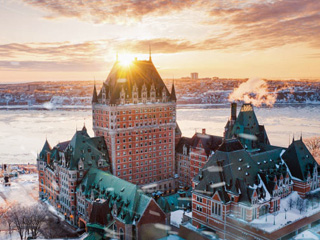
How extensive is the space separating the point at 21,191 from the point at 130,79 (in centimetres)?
4099

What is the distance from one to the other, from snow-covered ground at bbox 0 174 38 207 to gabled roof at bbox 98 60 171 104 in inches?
1207

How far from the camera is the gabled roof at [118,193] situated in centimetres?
4928

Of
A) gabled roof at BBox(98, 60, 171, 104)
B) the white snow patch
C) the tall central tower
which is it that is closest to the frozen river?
the tall central tower

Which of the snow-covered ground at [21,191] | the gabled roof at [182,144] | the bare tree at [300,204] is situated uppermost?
the gabled roof at [182,144]

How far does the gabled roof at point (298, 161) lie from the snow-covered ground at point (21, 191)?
57.8 metres

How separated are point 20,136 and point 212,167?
12103 cm

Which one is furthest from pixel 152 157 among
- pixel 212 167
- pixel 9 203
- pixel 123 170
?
pixel 9 203

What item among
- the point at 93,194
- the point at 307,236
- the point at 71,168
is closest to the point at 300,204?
the point at 307,236

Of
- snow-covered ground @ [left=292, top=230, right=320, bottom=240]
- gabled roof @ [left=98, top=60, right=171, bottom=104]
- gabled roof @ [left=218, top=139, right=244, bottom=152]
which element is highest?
gabled roof @ [left=98, top=60, right=171, bottom=104]

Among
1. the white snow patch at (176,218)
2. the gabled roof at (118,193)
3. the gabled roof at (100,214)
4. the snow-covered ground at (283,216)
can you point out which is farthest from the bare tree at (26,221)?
the snow-covered ground at (283,216)

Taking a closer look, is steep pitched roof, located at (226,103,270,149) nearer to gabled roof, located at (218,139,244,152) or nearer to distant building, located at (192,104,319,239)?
distant building, located at (192,104,319,239)

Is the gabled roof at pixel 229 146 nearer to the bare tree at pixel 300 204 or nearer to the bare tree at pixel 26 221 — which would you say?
the bare tree at pixel 300 204

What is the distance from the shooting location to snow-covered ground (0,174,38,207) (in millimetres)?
74438

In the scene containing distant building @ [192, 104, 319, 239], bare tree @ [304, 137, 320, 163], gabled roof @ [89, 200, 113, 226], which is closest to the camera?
distant building @ [192, 104, 319, 239]
